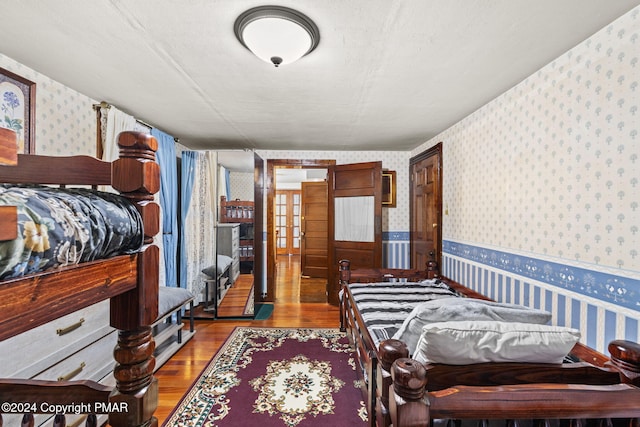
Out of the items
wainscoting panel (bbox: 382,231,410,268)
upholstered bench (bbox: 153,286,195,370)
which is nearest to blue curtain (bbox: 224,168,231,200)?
upholstered bench (bbox: 153,286,195,370)

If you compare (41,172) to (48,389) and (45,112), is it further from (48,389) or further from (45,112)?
(45,112)

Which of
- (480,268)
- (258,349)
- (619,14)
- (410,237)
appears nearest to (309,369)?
(258,349)

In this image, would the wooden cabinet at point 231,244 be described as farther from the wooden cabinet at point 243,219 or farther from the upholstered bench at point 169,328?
the upholstered bench at point 169,328

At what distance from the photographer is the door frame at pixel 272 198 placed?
4098 mm

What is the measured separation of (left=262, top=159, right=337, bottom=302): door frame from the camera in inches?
161

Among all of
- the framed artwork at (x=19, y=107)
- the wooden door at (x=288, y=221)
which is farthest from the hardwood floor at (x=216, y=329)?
the wooden door at (x=288, y=221)

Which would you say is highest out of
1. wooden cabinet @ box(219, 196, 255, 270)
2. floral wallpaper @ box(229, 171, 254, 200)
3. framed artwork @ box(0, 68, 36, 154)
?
framed artwork @ box(0, 68, 36, 154)

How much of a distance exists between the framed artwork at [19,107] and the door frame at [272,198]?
262 centimetres

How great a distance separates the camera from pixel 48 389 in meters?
0.81

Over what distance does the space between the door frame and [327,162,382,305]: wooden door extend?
0.22m

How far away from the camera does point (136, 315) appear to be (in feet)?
2.65

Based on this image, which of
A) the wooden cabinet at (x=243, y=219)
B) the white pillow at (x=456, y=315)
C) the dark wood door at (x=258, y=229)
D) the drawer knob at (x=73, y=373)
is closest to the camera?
the white pillow at (x=456, y=315)

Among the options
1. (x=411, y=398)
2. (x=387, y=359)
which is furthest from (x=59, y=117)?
(x=411, y=398)

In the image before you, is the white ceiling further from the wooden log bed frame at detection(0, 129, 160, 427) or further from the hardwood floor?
the hardwood floor
